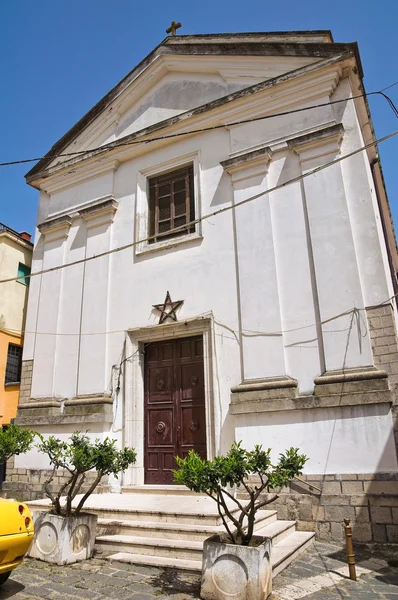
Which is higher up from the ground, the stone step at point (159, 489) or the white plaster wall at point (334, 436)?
the white plaster wall at point (334, 436)

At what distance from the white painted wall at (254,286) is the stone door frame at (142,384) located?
144mm

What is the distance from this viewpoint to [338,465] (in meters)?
6.63

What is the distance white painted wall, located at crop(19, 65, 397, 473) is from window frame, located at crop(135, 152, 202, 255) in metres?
0.12

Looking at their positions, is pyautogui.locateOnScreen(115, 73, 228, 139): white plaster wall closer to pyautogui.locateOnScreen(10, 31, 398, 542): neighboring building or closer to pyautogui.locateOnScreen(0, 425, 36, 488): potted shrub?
pyautogui.locateOnScreen(10, 31, 398, 542): neighboring building

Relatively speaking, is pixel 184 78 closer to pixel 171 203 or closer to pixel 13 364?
pixel 171 203

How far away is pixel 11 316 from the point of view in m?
11.5

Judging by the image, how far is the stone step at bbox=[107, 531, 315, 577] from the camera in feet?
16.3

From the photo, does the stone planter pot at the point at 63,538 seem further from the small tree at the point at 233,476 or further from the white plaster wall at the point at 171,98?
the white plaster wall at the point at 171,98

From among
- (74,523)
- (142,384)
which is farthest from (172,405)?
(74,523)

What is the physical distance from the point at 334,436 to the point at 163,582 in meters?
3.38

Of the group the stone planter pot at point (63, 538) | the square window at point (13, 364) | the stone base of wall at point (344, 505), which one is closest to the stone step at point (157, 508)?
the stone planter pot at point (63, 538)

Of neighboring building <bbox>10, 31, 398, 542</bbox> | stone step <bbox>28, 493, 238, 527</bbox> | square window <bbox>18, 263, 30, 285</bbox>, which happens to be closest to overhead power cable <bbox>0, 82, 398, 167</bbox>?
neighboring building <bbox>10, 31, 398, 542</bbox>

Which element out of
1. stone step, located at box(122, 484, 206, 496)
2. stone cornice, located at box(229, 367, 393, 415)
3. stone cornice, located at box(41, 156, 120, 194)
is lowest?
stone step, located at box(122, 484, 206, 496)

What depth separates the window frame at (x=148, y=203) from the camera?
9.45 m
